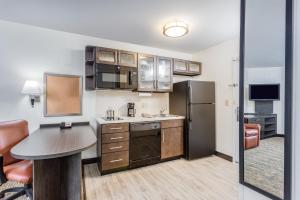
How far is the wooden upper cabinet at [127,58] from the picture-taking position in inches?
124

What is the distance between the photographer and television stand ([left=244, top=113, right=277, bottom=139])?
117 centimetres

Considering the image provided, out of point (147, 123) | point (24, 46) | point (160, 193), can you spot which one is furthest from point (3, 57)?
point (160, 193)

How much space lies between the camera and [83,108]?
317cm

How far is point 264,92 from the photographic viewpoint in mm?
1268

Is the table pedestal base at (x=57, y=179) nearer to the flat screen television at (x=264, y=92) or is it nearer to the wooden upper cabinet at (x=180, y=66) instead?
the flat screen television at (x=264, y=92)

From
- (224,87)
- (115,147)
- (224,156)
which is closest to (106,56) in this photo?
(115,147)

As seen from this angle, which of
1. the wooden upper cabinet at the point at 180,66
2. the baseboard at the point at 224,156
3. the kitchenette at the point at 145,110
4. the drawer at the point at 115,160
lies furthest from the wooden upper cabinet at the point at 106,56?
the baseboard at the point at 224,156

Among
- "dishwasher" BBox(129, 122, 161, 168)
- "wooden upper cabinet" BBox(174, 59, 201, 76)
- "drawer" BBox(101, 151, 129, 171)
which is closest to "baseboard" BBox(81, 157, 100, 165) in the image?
"drawer" BBox(101, 151, 129, 171)

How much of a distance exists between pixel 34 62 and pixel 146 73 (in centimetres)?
206

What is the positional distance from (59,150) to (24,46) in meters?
2.27

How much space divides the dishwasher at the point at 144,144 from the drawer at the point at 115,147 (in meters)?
0.11

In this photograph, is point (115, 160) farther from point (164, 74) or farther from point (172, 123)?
point (164, 74)

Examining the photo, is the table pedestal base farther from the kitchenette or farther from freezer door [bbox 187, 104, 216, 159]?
freezer door [bbox 187, 104, 216, 159]

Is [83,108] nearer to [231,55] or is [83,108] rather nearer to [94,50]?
[94,50]
